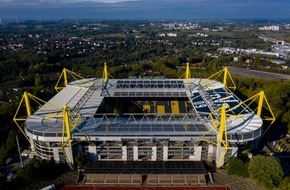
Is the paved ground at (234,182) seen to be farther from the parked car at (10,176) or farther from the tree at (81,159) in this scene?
the parked car at (10,176)

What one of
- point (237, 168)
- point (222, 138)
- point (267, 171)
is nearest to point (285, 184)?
point (267, 171)

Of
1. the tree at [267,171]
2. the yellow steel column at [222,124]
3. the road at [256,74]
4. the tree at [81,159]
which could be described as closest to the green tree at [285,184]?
the tree at [267,171]

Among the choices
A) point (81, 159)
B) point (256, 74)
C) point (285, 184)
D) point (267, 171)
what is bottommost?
point (285, 184)

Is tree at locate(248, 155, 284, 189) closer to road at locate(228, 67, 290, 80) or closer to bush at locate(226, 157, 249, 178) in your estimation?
bush at locate(226, 157, 249, 178)

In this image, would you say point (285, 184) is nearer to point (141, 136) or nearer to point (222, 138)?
point (222, 138)

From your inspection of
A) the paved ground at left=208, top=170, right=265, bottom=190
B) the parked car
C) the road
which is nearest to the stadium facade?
the paved ground at left=208, top=170, right=265, bottom=190
